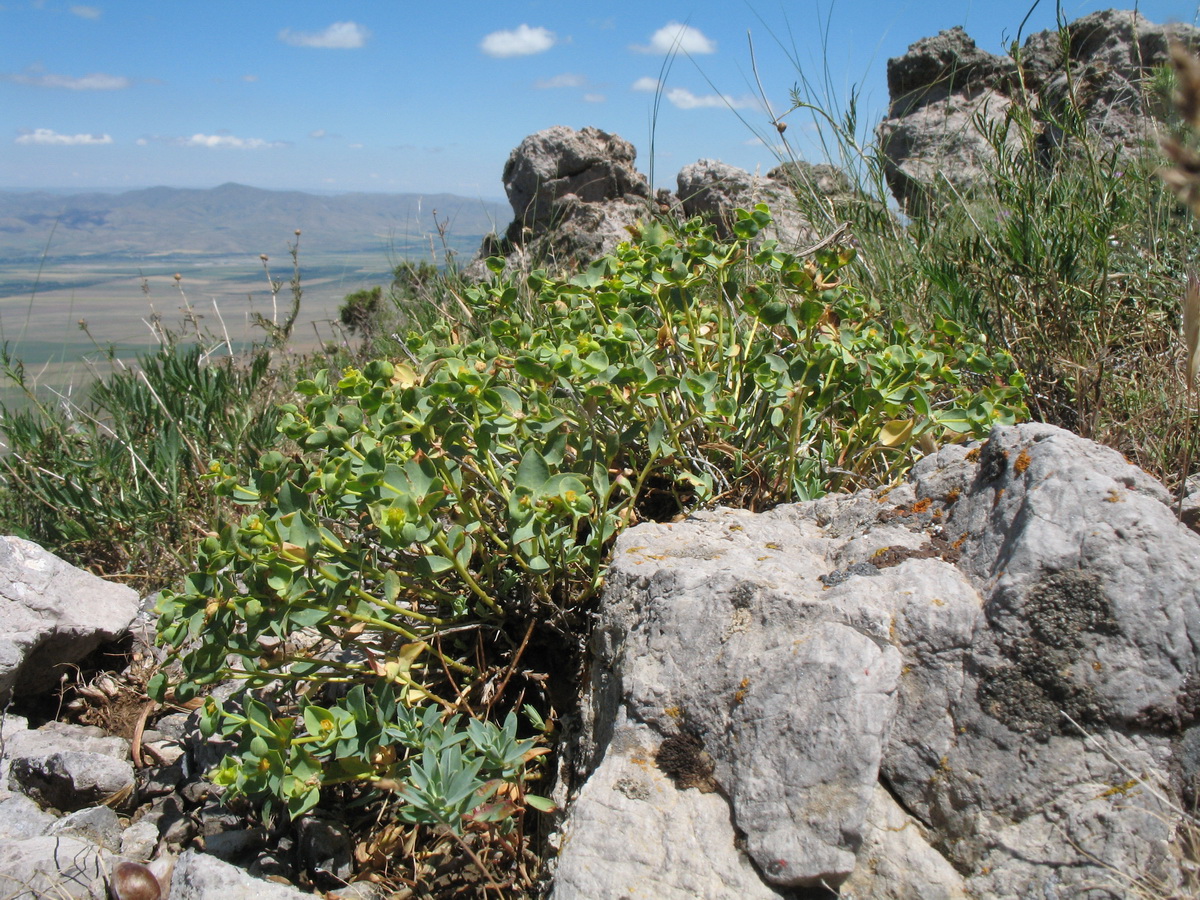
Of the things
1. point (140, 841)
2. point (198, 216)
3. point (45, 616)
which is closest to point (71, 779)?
point (140, 841)

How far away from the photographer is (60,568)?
9.12ft

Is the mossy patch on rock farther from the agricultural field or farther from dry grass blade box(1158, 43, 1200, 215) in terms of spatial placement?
the agricultural field

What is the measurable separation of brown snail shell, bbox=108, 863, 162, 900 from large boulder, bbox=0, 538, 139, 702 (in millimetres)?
956

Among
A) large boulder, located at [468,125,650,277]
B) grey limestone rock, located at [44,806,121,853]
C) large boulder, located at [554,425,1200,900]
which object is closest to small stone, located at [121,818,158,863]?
grey limestone rock, located at [44,806,121,853]

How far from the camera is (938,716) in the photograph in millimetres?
1417

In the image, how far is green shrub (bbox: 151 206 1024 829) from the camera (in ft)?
5.58

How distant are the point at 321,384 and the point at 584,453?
0.73 m

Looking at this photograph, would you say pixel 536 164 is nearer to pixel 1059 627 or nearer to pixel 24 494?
pixel 24 494

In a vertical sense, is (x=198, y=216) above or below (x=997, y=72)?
above

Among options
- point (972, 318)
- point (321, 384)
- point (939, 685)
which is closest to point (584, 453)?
point (321, 384)

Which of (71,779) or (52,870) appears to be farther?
(71,779)

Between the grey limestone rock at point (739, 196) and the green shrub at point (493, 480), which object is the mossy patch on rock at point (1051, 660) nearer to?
the green shrub at point (493, 480)

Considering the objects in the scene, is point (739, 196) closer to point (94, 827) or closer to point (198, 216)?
point (94, 827)

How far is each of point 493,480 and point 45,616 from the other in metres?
1.67
